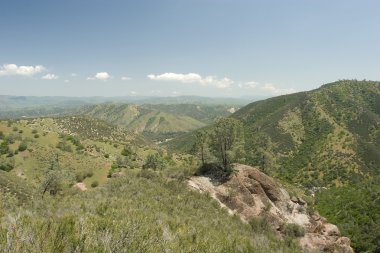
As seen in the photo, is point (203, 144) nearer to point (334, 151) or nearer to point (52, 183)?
point (52, 183)

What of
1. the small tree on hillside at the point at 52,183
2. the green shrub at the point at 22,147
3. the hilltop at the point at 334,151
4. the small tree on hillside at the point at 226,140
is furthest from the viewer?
the hilltop at the point at 334,151

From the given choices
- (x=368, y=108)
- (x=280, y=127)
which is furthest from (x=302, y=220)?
(x=368, y=108)

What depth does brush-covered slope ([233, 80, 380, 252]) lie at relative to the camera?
2689 inches

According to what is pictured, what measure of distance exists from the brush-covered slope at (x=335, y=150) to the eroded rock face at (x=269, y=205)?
55.7 feet

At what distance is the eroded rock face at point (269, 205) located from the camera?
3828 cm

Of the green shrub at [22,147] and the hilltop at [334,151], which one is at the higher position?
the green shrub at [22,147]

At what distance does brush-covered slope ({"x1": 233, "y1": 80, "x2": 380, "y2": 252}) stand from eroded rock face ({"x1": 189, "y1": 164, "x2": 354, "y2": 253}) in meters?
17.0

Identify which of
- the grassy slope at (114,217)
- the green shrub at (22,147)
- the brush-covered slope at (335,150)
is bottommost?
the brush-covered slope at (335,150)

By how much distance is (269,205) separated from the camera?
4103 centimetres

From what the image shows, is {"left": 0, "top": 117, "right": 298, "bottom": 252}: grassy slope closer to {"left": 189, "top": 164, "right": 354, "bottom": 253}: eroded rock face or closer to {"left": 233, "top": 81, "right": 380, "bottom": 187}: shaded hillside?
{"left": 189, "top": 164, "right": 354, "bottom": 253}: eroded rock face

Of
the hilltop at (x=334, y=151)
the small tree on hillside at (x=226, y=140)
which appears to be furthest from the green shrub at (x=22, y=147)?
the small tree on hillside at (x=226, y=140)

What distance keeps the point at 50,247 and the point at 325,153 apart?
116m

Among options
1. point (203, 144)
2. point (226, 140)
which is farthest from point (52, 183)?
point (226, 140)

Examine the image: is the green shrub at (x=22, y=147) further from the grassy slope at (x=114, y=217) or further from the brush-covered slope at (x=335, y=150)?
the brush-covered slope at (x=335, y=150)
